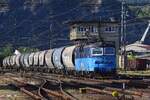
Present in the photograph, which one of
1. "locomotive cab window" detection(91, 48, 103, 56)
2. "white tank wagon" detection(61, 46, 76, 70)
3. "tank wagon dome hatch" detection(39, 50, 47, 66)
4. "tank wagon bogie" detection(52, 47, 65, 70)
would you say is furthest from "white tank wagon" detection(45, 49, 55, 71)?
Answer: "locomotive cab window" detection(91, 48, 103, 56)

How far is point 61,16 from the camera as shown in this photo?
18412 cm

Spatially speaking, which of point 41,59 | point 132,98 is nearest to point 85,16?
point 41,59

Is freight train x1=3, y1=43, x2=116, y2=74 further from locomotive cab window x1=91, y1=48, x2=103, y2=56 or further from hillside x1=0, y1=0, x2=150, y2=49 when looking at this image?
hillside x1=0, y1=0, x2=150, y2=49

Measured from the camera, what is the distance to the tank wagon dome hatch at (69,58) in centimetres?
4672

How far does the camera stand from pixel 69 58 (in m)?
47.7

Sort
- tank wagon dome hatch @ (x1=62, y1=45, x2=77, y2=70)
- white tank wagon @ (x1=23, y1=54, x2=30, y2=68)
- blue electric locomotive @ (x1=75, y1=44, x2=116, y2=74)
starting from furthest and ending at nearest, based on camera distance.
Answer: white tank wagon @ (x1=23, y1=54, x2=30, y2=68)
tank wagon dome hatch @ (x1=62, y1=45, x2=77, y2=70)
blue electric locomotive @ (x1=75, y1=44, x2=116, y2=74)

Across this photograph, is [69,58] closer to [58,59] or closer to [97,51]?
[58,59]

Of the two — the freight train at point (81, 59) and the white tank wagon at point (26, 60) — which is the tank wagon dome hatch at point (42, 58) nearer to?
the freight train at point (81, 59)

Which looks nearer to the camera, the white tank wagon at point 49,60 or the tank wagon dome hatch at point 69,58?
the tank wagon dome hatch at point 69,58

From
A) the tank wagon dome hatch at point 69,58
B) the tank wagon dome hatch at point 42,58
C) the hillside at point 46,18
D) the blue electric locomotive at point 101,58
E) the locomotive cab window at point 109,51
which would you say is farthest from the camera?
the hillside at point 46,18

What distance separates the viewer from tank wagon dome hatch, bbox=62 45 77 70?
46.7 m

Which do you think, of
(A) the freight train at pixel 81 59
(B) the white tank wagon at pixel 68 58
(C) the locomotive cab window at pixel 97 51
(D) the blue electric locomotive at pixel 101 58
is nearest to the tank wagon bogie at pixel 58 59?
(A) the freight train at pixel 81 59

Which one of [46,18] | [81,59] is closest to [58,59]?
[81,59]

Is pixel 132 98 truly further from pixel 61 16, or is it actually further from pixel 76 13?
pixel 76 13
